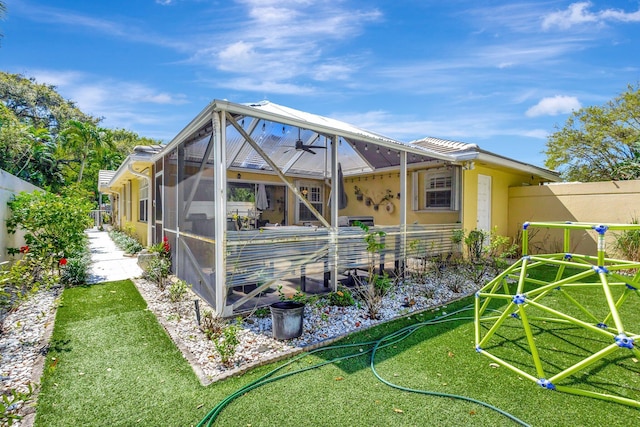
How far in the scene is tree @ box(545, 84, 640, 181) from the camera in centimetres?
1734

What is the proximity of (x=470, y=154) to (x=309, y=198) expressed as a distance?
559cm

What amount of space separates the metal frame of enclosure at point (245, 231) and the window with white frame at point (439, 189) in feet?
2.34

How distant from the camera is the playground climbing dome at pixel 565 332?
2.74 m

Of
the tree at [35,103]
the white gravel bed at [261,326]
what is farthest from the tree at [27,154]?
the tree at [35,103]

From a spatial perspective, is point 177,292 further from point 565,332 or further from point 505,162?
point 505,162

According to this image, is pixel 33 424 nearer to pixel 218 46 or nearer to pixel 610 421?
pixel 610 421

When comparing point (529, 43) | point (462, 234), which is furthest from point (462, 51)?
point (462, 234)

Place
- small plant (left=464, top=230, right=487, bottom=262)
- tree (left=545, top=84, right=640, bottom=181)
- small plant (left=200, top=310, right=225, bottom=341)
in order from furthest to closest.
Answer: tree (left=545, top=84, right=640, bottom=181)
small plant (left=464, top=230, right=487, bottom=262)
small plant (left=200, top=310, right=225, bottom=341)

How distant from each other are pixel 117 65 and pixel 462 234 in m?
12.9

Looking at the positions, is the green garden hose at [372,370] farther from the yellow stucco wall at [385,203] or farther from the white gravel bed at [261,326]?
the yellow stucco wall at [385,203]

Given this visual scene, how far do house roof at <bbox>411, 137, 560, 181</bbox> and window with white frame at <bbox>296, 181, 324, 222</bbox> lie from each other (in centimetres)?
388

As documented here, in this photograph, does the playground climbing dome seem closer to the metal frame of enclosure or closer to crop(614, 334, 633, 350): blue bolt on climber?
crop(614, 334, 633, 350): blue bolt on climber

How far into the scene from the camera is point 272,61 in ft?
28.0

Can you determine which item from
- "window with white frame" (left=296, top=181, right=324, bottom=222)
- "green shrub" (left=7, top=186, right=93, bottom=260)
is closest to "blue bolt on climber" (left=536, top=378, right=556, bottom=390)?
"green shrub" (left=7, top=186, right=93, bottom=260)
